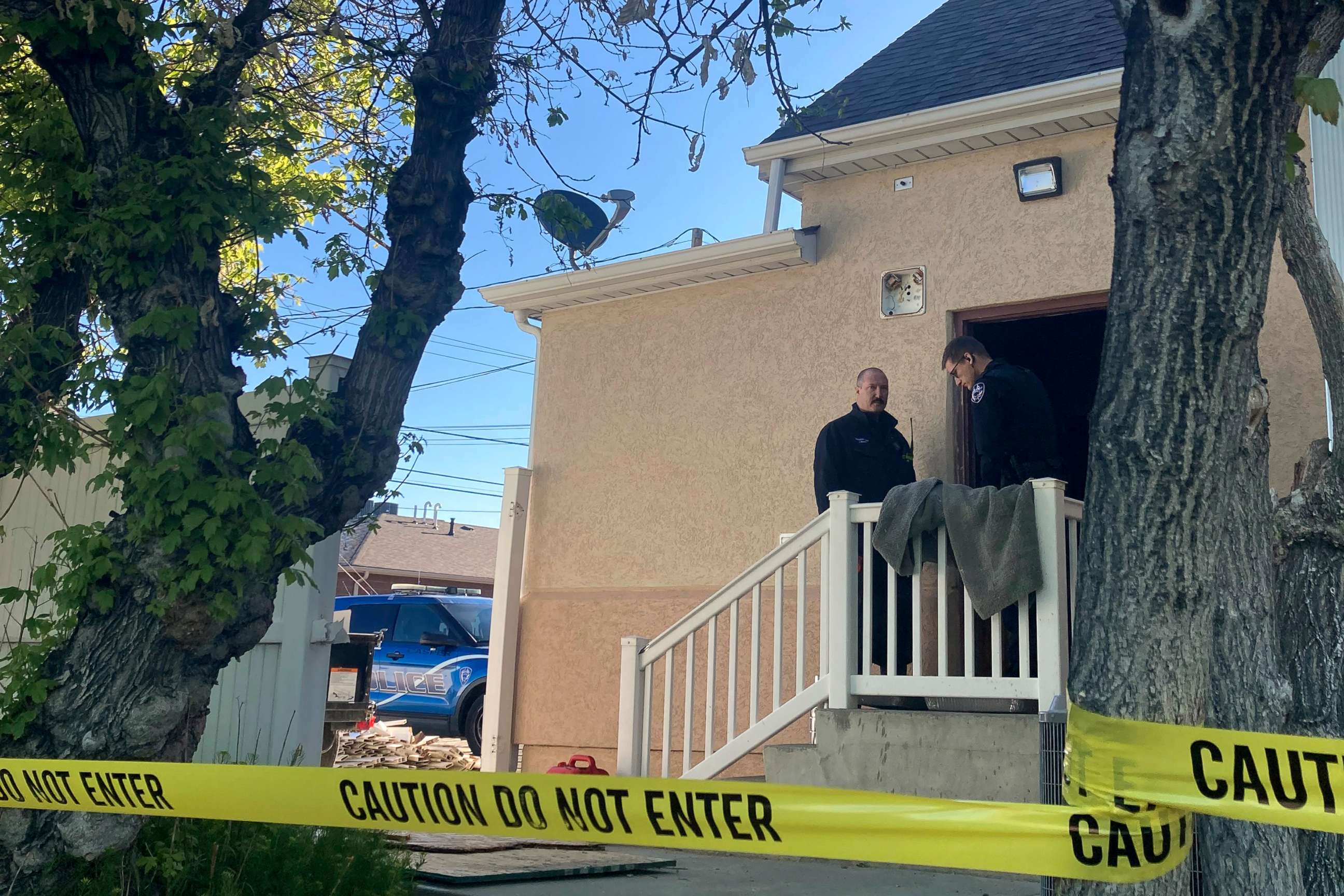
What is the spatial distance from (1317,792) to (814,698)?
3522mm

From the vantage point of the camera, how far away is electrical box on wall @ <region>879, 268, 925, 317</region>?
23.7 ft

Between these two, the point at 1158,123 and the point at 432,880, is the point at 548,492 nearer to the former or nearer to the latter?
the point at 432,880

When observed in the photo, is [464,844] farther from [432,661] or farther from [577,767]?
[432,661]

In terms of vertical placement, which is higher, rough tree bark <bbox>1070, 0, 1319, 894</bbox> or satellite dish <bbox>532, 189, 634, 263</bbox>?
satellite dish <bbox>532, 189, 634, 263</bbox>

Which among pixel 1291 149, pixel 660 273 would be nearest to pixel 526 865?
pixel 1291 149

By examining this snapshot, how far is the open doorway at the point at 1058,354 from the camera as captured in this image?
688 cm

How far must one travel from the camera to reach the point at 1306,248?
4.69 m

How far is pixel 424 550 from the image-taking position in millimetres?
39094

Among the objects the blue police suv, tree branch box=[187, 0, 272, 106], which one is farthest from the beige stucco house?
the blue police suv

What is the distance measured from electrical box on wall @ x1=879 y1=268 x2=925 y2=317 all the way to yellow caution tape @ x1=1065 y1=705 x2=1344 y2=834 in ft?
16.5

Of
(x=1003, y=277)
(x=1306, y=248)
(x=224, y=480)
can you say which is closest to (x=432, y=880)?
(x=224, y=480)

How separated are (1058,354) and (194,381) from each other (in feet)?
22.2

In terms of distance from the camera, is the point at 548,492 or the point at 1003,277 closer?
the point at 1003,277

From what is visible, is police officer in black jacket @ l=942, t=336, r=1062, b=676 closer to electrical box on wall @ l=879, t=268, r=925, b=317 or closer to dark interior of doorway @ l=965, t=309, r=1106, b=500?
electrical box on wall @ l=879, t=268, r=925, b=317
